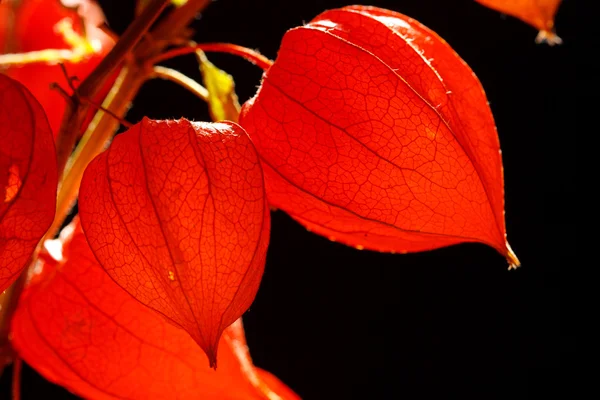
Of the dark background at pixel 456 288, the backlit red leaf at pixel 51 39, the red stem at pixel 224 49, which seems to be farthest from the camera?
the dark background at pixel 456 288

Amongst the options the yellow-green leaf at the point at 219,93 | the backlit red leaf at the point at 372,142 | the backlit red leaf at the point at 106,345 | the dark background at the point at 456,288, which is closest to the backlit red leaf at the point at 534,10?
the backlit red leaf at the point at 372,142

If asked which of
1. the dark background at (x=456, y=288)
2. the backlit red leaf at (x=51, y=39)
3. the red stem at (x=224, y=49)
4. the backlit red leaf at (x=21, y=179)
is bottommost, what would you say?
the dark background at (x=456, y=288)

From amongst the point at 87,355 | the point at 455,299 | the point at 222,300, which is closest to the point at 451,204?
the point at 222,300

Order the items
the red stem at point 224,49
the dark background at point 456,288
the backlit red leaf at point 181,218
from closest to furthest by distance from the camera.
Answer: the backlit red leaf at point 181,218
the red stem at point 224,49
the dark background at point 456,288

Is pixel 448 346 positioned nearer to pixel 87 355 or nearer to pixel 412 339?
pixel 412 339

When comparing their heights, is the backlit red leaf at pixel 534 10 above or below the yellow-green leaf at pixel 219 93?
above

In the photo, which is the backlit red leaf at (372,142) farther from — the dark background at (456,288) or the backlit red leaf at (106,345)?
the dark background at (456,288)

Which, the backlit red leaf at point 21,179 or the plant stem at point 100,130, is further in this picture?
the plant stem at point 100,130

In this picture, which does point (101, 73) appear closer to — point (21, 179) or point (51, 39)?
point (21, 179)
